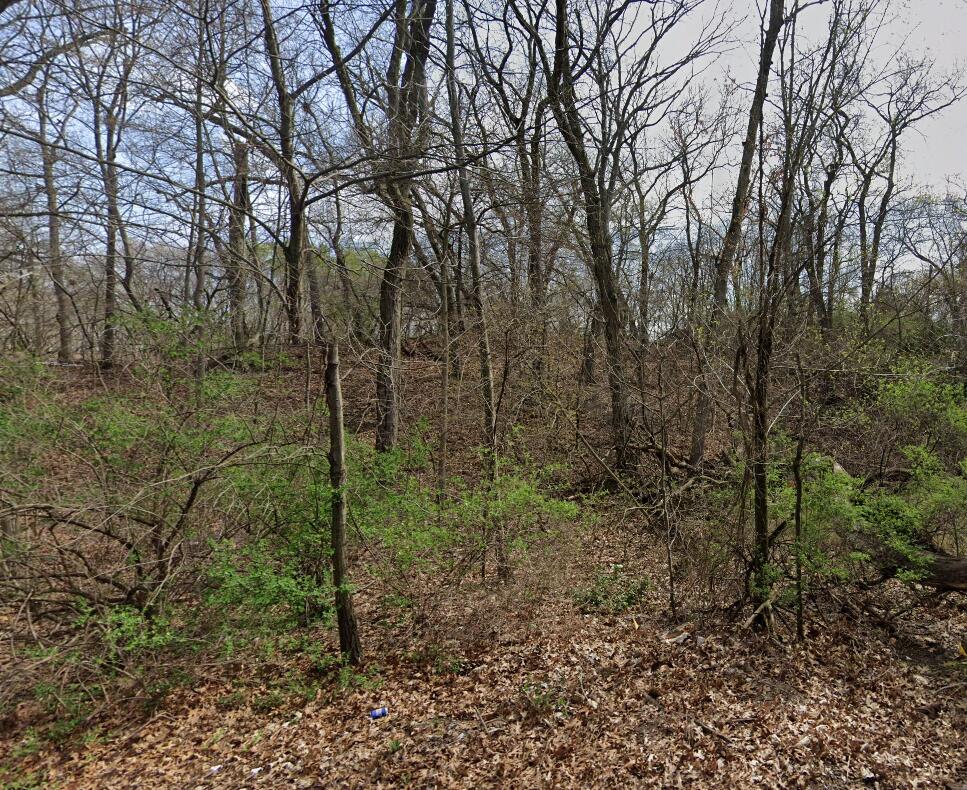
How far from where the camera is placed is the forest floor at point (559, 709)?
12.2 ft

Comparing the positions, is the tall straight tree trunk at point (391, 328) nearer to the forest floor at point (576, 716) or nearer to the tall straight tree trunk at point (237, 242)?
the tall straight tree trunk at point (237, 242)

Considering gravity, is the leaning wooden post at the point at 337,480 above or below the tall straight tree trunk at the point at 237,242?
below

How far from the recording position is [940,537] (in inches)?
214

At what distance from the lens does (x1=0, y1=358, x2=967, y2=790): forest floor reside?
146 inches

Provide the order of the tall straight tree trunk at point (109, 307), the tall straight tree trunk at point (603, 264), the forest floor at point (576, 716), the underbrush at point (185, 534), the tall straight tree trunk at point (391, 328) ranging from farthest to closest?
the tall straight tree trunk at point (603, 264)
the tall straight tree trunk at point (391, 328)
the tall straight tree trunk at point (109, 307)
the underbrush at point (185, 534)
the forest floor at point (576, 716)

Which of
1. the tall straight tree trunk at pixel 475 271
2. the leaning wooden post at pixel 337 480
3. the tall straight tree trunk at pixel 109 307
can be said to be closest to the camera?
the leaning wooden post at pixel 337 480

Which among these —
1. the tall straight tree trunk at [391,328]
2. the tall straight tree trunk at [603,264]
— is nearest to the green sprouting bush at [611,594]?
the tall straight tree trunk at [603,264]

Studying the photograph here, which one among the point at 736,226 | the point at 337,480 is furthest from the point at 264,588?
the point at 736,226

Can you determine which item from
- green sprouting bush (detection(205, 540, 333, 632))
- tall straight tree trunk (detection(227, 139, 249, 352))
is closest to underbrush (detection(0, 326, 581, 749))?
green sprouting bush (detection(205, 540, 333, 632))

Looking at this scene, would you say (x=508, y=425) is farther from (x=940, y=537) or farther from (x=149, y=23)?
(x=149, y=23)

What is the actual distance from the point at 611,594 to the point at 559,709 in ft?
6.52

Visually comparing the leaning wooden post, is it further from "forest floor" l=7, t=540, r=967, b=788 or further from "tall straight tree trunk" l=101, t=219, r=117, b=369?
"tall straight tree trunk" l=101, t=219, r=117, b=369

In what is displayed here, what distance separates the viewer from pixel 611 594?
6078 millimetres

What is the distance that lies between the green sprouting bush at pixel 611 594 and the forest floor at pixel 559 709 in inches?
8.2
